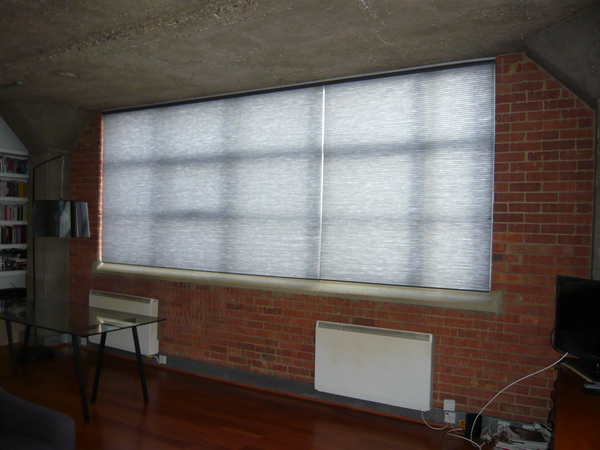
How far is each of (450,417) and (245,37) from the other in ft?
11.1

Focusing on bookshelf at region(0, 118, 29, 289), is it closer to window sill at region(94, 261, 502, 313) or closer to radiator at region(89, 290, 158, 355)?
radiator at region(89, 290, 158, 355)

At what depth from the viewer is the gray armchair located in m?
2.49

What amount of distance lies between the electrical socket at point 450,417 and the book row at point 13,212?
5.52 meters

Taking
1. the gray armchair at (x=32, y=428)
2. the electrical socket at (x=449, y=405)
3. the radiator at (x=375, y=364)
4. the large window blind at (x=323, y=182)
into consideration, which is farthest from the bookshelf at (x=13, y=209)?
the electrical socket at (x=449, y=405)

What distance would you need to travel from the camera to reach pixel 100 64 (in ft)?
13.6

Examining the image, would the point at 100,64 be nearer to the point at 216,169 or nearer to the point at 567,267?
the point at 216,169

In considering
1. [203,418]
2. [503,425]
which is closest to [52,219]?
[203,418]

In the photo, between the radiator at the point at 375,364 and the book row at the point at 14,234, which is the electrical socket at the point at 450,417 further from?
the book row at the point at 14,234

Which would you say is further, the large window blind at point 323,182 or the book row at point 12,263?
the book row at point 12,263

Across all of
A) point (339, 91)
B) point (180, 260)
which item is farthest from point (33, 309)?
point (339, 91)

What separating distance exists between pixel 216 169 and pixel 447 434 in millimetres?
3381

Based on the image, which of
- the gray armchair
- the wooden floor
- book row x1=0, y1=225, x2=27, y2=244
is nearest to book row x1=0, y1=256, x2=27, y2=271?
book row x1=0, y1=225, x2=27, y2=244

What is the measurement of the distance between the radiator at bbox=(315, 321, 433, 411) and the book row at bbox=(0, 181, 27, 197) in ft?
14.4

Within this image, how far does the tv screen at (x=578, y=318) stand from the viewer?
2.79m
